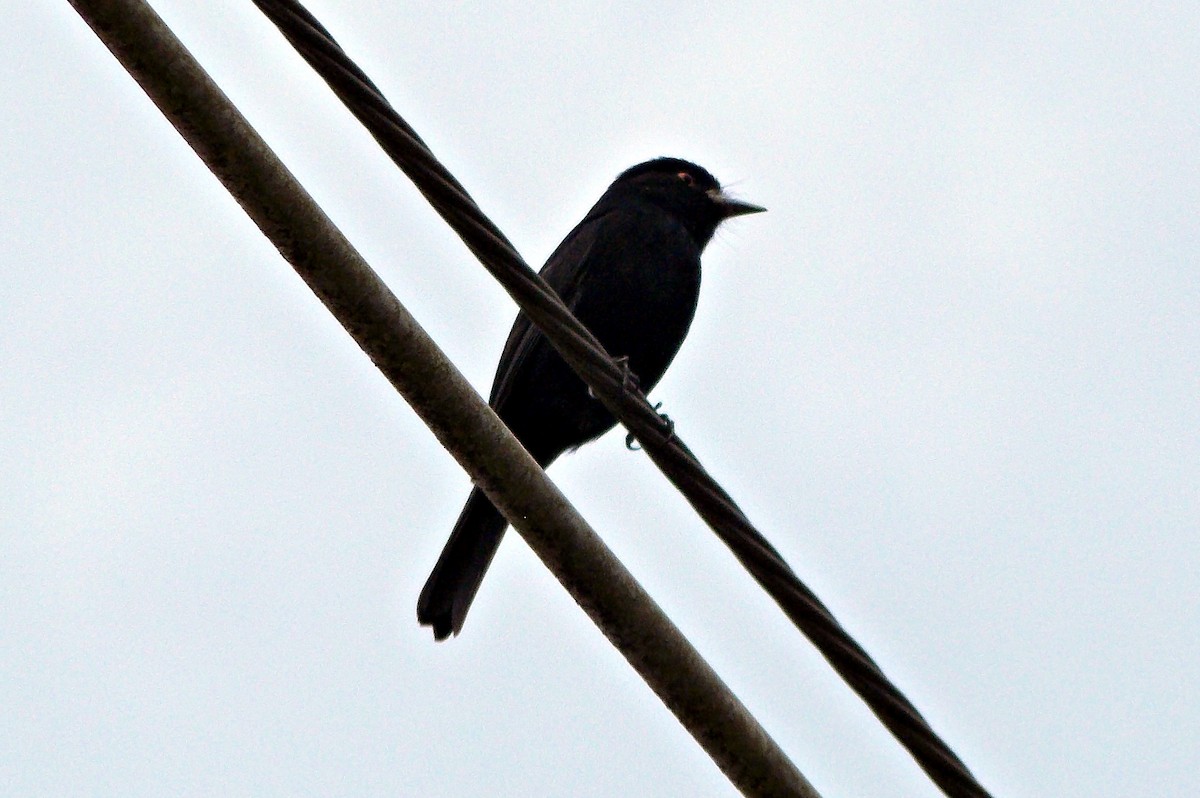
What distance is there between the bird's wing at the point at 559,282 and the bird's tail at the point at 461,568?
60 centimetres

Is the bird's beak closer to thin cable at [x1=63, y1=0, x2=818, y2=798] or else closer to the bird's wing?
the bird's wing

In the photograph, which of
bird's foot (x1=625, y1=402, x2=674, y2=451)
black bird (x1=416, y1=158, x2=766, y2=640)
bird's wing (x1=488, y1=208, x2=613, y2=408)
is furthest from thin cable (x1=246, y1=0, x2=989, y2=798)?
bird's wing (x1=488, y1=208, x2=613, y2=408)

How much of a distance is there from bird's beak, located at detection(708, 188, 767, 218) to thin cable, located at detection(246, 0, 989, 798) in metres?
4.59

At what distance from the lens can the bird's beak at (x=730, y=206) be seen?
24.4 ft

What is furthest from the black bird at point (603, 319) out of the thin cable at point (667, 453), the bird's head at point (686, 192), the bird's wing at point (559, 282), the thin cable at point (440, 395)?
the thin cable at point (667, 453)

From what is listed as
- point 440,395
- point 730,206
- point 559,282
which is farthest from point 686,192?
point 440,395

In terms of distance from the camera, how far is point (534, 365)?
6430 millimetres

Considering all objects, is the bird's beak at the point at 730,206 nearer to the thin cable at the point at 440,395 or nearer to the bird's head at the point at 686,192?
the bird's head at the point at 686,192

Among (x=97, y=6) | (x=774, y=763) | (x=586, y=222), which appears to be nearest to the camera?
(x=97, y=6)

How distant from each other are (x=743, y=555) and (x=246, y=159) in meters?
1.09

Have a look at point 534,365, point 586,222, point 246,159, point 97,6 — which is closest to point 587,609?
point 246,159

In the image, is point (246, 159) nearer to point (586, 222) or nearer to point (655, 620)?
point (655, 620)

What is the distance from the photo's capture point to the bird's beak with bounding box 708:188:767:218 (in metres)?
7.44

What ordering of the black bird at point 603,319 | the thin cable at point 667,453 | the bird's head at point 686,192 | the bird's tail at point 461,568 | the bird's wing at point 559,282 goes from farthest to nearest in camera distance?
the bird's head at point 686,192, the black bird at point 603,319, the bird's wing at point 559,282, the bird's tail at point 461,568, the thin cable at point 667,453
